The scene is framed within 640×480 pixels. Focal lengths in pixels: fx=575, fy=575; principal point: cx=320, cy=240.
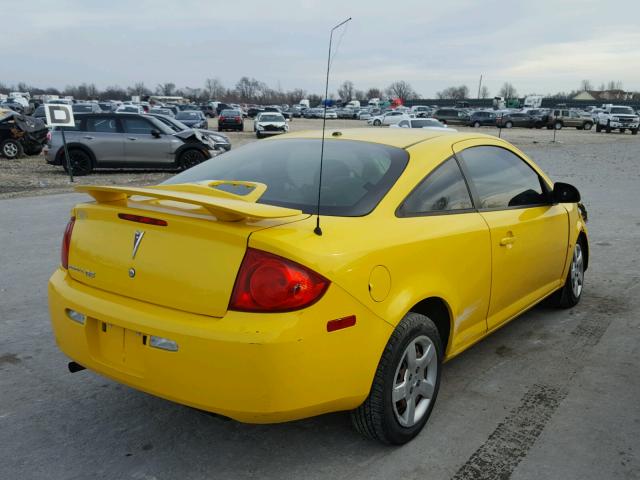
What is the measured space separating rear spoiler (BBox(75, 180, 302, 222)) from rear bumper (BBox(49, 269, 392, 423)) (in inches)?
16.4

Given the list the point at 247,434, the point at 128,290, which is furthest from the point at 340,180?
the point at 247,434

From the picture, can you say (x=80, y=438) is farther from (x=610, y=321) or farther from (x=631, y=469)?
(x=610, y=321)

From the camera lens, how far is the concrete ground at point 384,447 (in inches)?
105

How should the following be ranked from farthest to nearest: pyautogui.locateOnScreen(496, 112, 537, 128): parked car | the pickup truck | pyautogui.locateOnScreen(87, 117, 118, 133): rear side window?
pyautogui.locateOnScreen(496, 112, 537, 128): parked car, the pickup truck, pyautogui.locateOnScreen(87, 117, 118, 133): rear side window

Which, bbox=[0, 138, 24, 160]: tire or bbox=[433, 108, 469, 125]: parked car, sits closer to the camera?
bbox=[0, 138, 24, 160]: tire

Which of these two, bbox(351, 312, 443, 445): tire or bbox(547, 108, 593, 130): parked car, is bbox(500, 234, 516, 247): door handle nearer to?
bbox(351, 312, 443, 445): tire

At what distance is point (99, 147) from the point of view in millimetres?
14773

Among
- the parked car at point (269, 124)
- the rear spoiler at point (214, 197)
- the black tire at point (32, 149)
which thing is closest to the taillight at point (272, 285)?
the rear spoiler at point (214, 197)

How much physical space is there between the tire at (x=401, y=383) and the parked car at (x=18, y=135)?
1897cm

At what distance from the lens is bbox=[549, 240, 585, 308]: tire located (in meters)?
4.78

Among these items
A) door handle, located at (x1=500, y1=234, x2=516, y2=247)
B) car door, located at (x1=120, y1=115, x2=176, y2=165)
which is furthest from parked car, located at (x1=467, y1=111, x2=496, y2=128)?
door handle, located at (x1=500, y1=234, x2=516, y2=247)

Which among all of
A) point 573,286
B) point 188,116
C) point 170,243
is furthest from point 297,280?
point 188,116

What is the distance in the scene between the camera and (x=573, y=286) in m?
4.86

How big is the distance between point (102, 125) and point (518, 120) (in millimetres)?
43937
